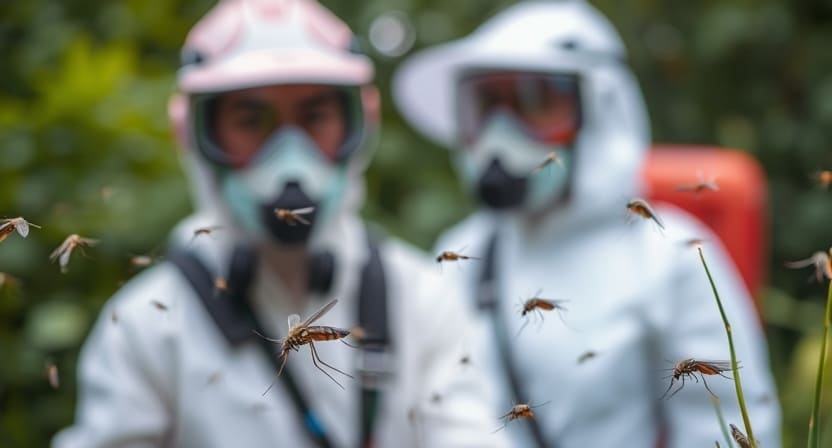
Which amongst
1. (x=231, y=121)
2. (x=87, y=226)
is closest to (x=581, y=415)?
(x=231, y=121)

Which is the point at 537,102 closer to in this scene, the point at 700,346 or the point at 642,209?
the point at 700,346

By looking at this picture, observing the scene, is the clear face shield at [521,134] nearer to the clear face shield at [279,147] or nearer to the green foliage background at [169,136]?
the clear face shield at [279,147]

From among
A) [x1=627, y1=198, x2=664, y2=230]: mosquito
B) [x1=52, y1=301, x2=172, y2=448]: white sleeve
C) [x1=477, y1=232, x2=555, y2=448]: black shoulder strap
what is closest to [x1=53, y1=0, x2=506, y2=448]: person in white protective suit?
[x1=52, y1=301, x2=172, y2=448]: white sleeve

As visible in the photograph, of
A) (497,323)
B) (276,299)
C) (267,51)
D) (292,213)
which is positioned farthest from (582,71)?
(292,213)

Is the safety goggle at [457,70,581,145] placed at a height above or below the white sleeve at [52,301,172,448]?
above

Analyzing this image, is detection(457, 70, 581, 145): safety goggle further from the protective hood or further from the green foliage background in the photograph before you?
the green foliage background

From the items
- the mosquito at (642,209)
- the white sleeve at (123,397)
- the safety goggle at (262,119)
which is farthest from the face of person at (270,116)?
the mosquito at (642,209)
